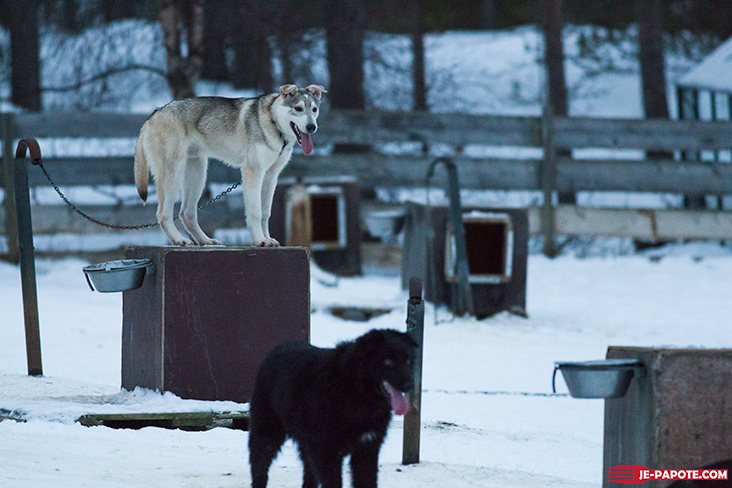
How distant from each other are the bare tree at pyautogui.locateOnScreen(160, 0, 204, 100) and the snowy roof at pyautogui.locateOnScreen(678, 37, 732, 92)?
816 centimetres

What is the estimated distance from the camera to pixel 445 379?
7.09 metres

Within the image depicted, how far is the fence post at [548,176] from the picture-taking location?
12.6 metres

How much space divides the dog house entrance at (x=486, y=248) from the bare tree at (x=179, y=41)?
166 inches

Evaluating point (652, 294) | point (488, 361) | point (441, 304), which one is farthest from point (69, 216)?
point (652, 294)

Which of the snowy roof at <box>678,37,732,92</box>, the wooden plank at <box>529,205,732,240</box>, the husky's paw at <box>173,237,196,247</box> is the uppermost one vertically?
the snowy roof at <box>678,37,732,92</box>

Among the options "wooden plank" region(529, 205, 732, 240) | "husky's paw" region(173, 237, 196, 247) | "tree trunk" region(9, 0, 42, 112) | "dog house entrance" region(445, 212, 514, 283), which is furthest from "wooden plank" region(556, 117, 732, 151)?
"husky's paw" region(173, 237, 196, 247)

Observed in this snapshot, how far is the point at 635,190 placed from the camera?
42.4ft

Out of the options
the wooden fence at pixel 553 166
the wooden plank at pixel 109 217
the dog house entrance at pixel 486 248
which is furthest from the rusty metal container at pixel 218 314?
the wooden fence at pixel 553 166

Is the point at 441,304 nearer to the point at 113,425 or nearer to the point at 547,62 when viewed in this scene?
the point at 113,425

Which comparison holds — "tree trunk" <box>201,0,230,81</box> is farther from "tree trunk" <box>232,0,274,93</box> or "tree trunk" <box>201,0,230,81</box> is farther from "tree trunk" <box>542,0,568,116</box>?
"tree trunk" <box>542,0,568,116</box>

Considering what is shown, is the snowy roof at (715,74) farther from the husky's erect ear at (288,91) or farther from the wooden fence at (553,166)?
the husky's erect ear at (288,91)

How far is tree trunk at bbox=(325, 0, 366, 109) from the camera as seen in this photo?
14.3 meters

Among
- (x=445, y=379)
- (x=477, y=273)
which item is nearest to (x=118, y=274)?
(x=445, y=379)

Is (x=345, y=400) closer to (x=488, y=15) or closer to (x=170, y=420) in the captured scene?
(x=170, y=420)
